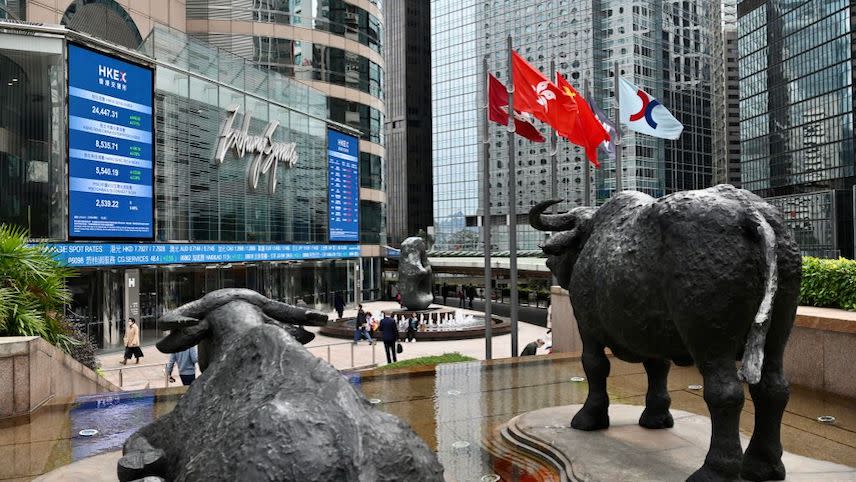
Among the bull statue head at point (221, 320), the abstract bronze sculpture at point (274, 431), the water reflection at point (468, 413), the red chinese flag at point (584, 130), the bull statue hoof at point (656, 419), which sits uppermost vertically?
the red chinese flag at point (584, 130)

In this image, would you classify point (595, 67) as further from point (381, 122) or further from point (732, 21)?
point (732, 21)

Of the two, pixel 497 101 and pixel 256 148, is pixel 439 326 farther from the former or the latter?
pixel 497 101

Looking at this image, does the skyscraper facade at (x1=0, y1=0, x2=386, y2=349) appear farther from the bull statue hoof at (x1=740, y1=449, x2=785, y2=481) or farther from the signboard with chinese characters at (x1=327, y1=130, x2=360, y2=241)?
the bull statue hoof at (x1=740, y1=449, x2=785, y2=481)

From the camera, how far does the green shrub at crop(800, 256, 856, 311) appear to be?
9.61 meters

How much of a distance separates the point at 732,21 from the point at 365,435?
15493 cm

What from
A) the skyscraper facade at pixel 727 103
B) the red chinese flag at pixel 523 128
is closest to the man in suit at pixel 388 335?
the red chinese flag at pixel 523 128

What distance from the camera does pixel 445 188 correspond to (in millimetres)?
106625

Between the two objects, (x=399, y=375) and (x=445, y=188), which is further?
(x=445, y=188)

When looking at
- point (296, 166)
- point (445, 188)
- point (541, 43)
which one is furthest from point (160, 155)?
point (445, 188)

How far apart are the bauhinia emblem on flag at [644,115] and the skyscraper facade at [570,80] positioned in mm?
46377

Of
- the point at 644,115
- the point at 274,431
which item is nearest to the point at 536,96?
the point at 644,115

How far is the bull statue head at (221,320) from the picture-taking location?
439 centimetres

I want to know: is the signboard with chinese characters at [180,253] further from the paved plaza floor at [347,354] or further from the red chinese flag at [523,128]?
the red chinese flag at [523,128]

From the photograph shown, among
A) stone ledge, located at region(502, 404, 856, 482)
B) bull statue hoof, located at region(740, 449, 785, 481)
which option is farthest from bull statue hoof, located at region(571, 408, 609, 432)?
bull statue hoof, located at region(740, 449, 785, 481)
